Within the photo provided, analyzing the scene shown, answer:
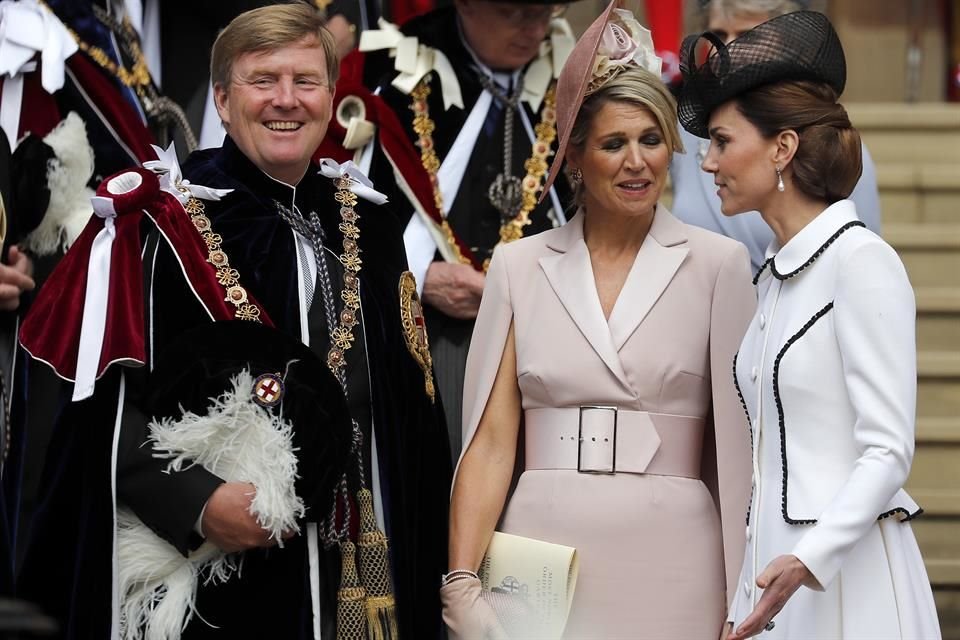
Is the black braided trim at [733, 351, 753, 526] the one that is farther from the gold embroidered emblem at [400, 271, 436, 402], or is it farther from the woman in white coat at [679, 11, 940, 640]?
the gold embroidered emblem at [400, 271, 436, 402]

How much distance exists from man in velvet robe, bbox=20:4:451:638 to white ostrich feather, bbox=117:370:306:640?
3 centimetres

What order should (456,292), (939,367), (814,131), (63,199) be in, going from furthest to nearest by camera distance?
(939,367) → (456,292) → (63,199) → (814,131)

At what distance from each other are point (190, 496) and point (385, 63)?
233 centimetres

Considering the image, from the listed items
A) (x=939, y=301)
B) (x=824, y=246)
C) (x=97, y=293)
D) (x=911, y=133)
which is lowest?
(x=97, y=293)

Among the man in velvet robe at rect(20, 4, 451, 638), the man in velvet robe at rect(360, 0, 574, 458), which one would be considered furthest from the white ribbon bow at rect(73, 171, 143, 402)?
the man in velvet robe at rect(360, 0, 574, 458)

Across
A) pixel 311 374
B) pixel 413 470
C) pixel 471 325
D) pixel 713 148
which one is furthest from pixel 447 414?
pixel 713 148

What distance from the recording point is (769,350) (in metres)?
3.95

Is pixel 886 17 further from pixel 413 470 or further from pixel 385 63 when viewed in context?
pixel 413 470

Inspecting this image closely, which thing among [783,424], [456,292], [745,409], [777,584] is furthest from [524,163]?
[777,584]

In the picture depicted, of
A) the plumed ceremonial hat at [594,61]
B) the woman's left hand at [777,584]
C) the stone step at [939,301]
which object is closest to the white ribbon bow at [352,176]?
the plumed ceremonial hat at [594,61]

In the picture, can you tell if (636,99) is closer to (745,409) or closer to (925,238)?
(745,409)

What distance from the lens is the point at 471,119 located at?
237 inches

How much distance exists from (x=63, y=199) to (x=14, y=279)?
1.17 feet

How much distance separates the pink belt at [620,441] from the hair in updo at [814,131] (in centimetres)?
73
